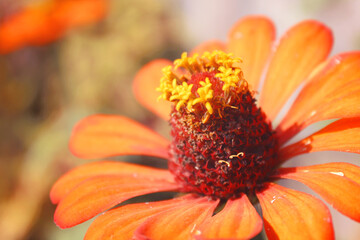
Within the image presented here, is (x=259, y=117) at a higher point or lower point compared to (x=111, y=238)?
higher

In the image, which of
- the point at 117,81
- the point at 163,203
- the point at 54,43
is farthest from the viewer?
the point at 117,81

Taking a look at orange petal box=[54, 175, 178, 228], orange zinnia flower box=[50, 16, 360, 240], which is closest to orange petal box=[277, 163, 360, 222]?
orange zinnia flower box=[50, 16, 360, 240]

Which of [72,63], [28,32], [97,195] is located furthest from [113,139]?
[72,63]

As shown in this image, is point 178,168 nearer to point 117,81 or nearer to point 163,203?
point 163,203

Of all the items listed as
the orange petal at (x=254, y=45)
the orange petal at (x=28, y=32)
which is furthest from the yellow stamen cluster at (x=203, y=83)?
the orange petal at (x=28, y=32)

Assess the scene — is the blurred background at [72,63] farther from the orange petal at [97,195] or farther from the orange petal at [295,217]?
the orange petal at [295,217]

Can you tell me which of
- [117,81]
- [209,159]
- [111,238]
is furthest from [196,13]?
[111,238]

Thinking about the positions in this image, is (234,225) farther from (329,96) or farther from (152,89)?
(152,89)
